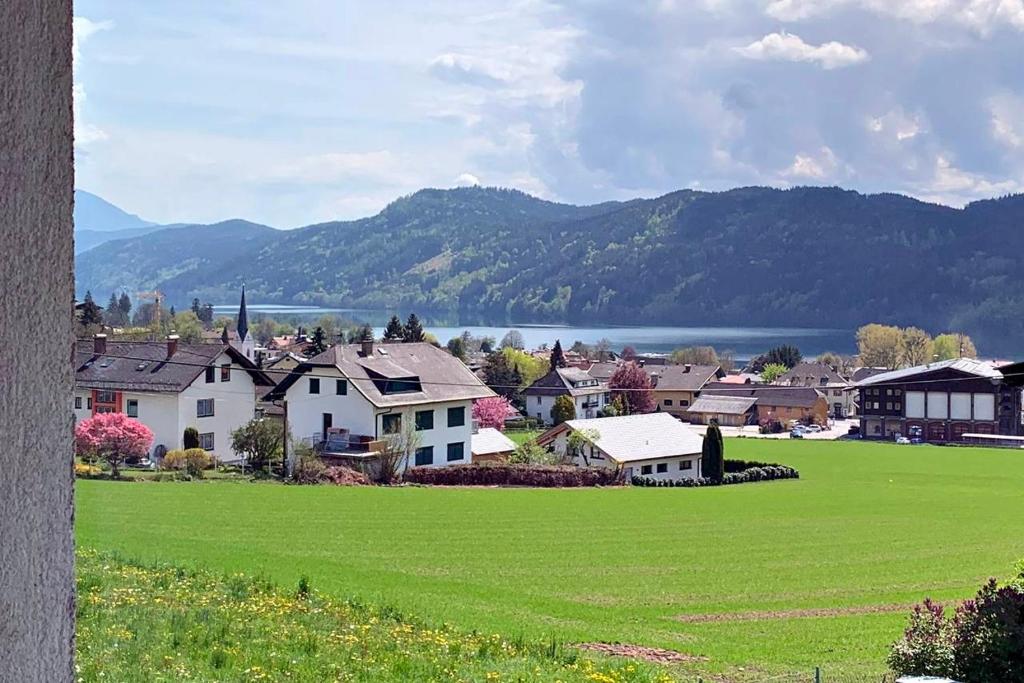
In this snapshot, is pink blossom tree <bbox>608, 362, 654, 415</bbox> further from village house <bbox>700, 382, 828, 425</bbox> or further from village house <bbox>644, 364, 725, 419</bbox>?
village house <bbox>700, 382, 828, 425</bbox>

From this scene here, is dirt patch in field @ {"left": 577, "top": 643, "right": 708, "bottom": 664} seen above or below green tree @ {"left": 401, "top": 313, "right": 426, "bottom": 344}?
below

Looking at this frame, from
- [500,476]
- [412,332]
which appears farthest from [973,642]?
[412,332]

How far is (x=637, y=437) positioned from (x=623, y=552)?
26.2 meters

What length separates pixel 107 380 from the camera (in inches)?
1683

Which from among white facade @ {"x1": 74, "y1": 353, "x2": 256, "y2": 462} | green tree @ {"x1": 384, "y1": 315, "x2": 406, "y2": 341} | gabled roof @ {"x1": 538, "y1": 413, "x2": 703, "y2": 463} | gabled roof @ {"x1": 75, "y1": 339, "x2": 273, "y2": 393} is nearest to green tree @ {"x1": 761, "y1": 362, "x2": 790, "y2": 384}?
green tree @ {"x1": 384, "y1": 315, "x2": 406, "y2": 341}

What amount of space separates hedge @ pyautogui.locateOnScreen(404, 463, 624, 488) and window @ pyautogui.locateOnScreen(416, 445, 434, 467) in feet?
8.89

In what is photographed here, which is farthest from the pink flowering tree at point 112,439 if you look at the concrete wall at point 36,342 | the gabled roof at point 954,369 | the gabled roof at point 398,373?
the gabled roof at point 954,369

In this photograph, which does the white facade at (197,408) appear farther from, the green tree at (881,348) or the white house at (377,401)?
the green tree at (881,348)

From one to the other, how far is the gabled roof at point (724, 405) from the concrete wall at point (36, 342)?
8818cm

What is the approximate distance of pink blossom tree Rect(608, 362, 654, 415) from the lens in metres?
84.2

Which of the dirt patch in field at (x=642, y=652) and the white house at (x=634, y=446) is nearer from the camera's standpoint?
the dirt patch in field at (x=642, y=652)

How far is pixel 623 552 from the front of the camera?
23.0 m

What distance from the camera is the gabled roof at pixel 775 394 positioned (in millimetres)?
89312

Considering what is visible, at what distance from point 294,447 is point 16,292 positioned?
129 ft
